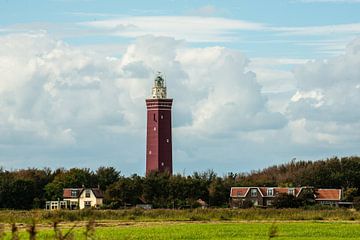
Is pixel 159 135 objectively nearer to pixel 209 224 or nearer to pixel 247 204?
pixel 247 204

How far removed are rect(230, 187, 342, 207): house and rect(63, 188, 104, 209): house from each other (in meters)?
14.2

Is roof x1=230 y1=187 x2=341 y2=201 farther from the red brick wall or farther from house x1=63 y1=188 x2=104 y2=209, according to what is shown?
house x1=63 y1=188 x2=104 y2=209

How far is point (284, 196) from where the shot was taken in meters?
86.4

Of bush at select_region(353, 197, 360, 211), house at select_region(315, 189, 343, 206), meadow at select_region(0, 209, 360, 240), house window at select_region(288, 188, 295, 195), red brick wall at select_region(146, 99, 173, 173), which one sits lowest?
meadow at select_region(0, 209, 360, 240)

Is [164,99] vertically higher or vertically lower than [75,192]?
higher

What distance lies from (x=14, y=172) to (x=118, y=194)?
67.8ft

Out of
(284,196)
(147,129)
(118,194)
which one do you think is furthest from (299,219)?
(147,129)

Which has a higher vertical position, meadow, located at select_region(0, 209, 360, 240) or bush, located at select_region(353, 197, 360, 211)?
bush, located at select_region(353, 197, 360, 211)

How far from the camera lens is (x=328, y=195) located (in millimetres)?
91062

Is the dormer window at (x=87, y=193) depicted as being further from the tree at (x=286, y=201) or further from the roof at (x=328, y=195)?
the roof at (x=328, y=195)

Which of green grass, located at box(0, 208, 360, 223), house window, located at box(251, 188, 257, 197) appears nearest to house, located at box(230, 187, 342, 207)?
house window, located at box(251, 188, 257, 197)

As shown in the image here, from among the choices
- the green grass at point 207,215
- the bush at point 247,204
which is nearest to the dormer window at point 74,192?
the bush at point 247,204

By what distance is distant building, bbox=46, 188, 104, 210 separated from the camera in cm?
9131

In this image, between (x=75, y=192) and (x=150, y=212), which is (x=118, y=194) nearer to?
(x=75, y=192)
